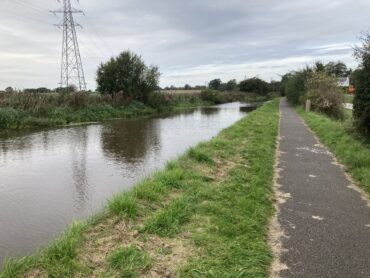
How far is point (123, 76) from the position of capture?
40.5m

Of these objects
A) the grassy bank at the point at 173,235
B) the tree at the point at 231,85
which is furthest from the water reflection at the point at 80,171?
the tree at the point at 231,85

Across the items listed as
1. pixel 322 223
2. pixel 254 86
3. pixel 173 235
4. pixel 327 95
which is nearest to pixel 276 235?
pixel 322 223

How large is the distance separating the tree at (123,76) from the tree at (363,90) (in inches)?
1155

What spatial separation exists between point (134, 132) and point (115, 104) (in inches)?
597

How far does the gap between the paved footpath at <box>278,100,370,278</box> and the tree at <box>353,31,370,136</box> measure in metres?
2.55

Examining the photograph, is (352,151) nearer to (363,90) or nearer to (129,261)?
(363,90)

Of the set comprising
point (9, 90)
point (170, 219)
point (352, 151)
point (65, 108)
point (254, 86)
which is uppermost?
point (254, 86)

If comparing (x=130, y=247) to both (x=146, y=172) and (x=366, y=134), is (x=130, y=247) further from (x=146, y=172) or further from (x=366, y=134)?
(x=366, y=134)

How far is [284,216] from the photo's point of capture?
618cm

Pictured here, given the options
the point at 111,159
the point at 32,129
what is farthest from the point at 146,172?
the point at 32,129

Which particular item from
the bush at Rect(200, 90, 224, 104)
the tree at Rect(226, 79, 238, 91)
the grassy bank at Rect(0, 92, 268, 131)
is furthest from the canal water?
the tree at Rect(226, 79, 238, 91)

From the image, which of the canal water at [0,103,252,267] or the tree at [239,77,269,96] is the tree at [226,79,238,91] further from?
the canal water at [0,103,252,267]

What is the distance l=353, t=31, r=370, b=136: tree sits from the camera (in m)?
11.8

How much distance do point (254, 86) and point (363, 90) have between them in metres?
99.0
